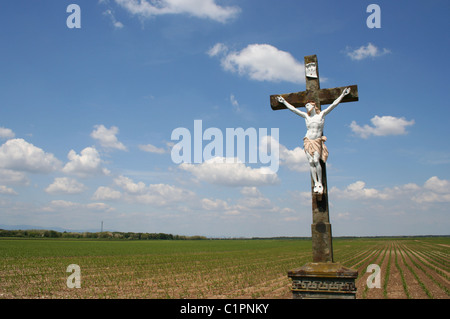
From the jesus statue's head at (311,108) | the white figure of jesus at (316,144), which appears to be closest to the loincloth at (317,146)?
the white figure of jesus at (316,144)

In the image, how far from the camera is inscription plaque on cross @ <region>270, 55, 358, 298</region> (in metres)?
5.48

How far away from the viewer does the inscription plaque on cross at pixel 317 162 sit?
548cm

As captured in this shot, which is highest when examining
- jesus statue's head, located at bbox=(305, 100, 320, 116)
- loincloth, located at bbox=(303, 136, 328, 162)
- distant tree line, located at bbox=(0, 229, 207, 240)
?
jesus statue's head, located at bbox=(305, 100, 320, 116)

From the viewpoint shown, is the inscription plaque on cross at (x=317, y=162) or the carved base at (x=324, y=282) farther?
the inscription plaque on cross at (x=317, y=162)

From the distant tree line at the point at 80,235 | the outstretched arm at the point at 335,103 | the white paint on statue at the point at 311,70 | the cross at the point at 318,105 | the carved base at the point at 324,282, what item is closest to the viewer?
the carved base at the point at 324,282

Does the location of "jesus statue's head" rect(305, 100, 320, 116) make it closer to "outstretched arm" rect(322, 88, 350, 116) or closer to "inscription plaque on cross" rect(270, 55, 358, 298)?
"inscription plaque on cross" rect(270, 55, 358, 298)

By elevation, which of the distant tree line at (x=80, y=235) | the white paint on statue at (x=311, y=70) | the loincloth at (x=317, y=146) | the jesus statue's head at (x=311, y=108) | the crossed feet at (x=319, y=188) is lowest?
the distant tree line at (x=80, y=235)

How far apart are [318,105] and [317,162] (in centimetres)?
134

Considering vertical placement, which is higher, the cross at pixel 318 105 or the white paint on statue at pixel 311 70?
the white paint on statue at pixel 311 70

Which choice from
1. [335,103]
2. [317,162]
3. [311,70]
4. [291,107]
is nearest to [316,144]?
[317,162]

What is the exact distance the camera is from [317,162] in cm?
599

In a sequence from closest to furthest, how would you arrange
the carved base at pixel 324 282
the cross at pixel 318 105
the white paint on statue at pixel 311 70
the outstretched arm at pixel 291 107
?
the carved base at pixel 324 282 < the cross at pixel 318 105 < the outstretched arm at pixel 291 107 < the white paint on statue at pixel 311 70

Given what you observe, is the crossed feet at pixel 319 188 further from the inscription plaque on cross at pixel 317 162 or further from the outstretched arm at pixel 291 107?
the outstretched arm at pixel 291 107

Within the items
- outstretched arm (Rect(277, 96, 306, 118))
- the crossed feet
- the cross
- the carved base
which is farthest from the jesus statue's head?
the carved base
